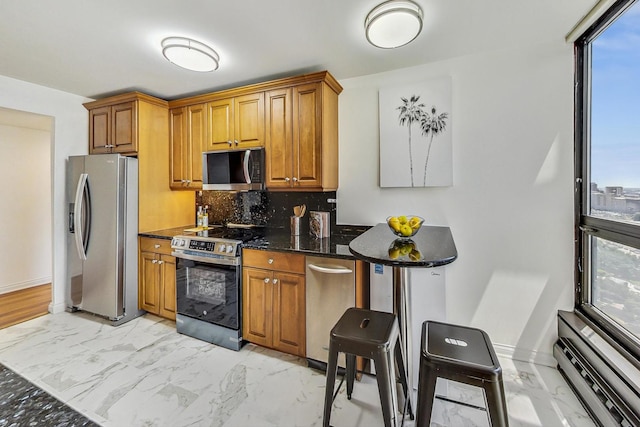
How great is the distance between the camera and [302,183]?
2578mm

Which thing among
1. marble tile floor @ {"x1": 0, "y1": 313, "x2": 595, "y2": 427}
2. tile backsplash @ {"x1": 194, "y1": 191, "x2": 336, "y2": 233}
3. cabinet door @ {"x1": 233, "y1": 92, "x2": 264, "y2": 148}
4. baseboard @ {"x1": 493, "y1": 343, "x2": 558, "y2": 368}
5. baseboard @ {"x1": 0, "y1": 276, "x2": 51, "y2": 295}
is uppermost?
cabinet door @ {"x1": 233, "y1": 92, "x2": 264, "y2": 148}

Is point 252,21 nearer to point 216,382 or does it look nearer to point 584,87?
point 584,87

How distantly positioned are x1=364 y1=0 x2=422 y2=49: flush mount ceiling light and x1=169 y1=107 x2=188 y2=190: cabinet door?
7.49ft

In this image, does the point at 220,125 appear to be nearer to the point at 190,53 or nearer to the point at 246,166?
the point at 246,166

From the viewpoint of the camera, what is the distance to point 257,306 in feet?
7.75

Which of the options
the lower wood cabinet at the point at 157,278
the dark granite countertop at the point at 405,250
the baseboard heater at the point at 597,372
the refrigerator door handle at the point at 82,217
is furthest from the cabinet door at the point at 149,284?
the baseboard heater at the point at 597,372

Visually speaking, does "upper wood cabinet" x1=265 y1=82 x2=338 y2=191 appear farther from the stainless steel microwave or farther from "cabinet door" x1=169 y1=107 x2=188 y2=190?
"cabinet door" x1=169 y1=107 x2=188 y2=190

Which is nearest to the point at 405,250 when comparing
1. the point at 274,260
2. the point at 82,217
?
the point at 274,260

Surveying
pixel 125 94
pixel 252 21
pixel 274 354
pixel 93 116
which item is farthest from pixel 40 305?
pixel 252 21

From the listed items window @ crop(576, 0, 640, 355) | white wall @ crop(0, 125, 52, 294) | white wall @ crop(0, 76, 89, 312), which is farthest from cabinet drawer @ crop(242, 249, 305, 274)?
white wall @ crop(0, 125, 52, 294)

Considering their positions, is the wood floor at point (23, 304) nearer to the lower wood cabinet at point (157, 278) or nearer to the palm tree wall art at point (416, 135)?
the lower wood cabinet at point (157, 278)

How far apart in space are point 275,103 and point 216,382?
2.37m

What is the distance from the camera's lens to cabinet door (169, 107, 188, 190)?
10.4 feet

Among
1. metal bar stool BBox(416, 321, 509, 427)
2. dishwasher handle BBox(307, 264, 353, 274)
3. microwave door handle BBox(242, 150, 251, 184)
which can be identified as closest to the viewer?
metal bar stool BBox(416, 321, 509, 427)
